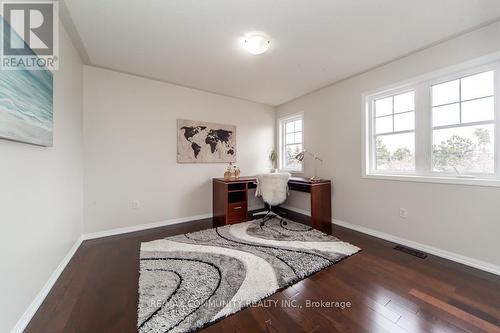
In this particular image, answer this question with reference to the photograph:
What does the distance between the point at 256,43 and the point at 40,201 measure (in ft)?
8.11

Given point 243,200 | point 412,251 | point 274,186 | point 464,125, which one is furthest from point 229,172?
point 464,125

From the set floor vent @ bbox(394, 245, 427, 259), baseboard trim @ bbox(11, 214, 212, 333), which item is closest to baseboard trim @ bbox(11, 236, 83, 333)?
baseboard trim @ bbox(11, 214, 212, 333)

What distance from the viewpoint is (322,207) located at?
3.18 metres

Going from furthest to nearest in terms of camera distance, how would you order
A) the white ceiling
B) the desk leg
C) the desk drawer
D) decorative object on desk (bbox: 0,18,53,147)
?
1. the desk drawer
2. the desk leg
3. the white ceiling
4. decorative object on desk (bbox: 0,18,53,147)

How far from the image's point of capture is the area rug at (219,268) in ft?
4.62

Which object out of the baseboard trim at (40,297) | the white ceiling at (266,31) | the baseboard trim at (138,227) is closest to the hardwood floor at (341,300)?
the baseboard trim at (40,297)

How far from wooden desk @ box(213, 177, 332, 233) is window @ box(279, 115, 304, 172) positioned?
3.28ft

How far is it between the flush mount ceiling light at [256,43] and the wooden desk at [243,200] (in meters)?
2.00

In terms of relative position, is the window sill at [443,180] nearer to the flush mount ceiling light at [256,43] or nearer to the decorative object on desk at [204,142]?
the flush mount ceiling light at [256,43]

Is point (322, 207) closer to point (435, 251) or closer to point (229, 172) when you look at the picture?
point (435, 251)

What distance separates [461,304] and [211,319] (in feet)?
6.18

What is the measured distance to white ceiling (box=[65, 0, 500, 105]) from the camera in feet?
5.65

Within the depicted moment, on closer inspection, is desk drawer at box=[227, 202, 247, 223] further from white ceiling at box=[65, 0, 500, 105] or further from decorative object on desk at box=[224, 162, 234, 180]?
white ceiling at box=[65, 0, 500, 105]

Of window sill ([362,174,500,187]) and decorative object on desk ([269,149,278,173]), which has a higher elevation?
decorative object on desk ([269,149,278,173])
